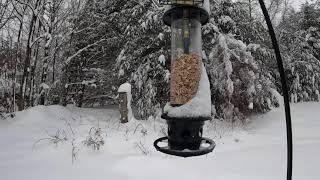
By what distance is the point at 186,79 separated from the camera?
2.85 meters

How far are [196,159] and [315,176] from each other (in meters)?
1.76

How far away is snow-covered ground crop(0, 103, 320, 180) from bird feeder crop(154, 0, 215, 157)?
2384 mm

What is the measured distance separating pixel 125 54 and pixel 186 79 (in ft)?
29.4

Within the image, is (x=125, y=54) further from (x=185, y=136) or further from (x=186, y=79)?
(x=185, y=136)

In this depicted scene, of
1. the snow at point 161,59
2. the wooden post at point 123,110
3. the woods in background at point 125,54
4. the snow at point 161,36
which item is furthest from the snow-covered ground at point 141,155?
the snow at point 161,36

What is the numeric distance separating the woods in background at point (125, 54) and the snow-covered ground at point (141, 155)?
158 centimetres

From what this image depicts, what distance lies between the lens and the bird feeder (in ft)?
8.53

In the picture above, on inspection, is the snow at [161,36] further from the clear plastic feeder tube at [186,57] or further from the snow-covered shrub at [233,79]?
the clear plastic feeder tube at [186,57]

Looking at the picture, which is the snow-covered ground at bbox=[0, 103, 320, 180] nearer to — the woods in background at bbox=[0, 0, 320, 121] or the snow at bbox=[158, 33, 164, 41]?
the woods in background at bbox=[0, 0, 320, 121]

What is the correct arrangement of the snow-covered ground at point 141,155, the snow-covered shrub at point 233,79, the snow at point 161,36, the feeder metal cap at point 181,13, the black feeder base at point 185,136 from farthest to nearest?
the snow at point 161,36 < the snow-covered shrub at point 233,79 < the snow-covered ground at point 141,155 < the feeder metal cap at point 181,13 < the black feeder base at point 185,136

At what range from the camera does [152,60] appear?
10930 mm

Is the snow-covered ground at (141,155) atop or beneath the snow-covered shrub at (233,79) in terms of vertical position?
beneath

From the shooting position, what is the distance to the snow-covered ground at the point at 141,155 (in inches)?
202

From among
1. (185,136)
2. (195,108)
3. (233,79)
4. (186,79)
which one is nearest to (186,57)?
(186,79)
